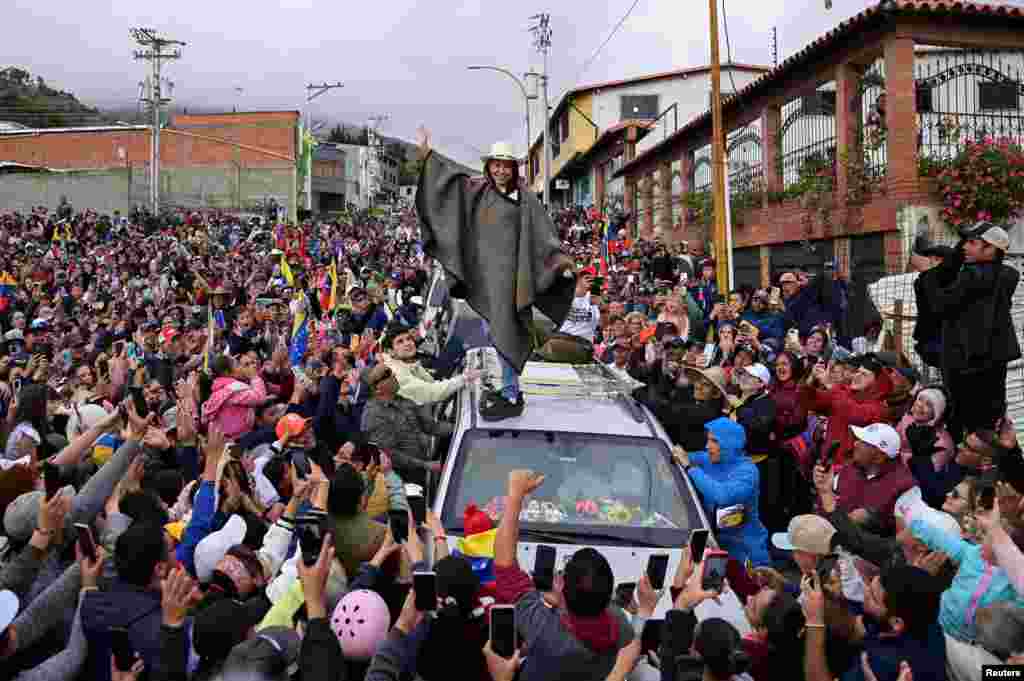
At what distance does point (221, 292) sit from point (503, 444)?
1028cm

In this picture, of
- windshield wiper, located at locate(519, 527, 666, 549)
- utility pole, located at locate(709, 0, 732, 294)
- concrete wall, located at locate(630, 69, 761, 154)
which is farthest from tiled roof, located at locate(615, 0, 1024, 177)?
concrete wall, located at locate(630, 69, 761, 154)

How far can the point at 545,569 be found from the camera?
3658 millimetres

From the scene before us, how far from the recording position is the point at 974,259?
631 cm

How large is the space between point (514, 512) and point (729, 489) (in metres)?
2.08

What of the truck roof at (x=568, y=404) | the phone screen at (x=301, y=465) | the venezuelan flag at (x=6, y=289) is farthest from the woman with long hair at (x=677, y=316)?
the venezuelan flag at (x=6, y=289)

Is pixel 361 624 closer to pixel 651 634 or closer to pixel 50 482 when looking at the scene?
pixel 651 634

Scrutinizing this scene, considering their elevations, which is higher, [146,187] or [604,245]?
[146,187]

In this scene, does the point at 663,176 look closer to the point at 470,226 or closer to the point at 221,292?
the point at 221,292

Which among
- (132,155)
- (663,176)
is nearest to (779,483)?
(663,176)

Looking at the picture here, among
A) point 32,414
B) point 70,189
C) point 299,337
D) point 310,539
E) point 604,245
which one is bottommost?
point 310,539

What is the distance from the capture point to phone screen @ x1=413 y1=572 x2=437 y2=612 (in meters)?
3.32

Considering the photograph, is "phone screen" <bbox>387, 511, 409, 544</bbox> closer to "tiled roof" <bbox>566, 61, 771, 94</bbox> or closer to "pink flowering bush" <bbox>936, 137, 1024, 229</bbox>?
"pink flowering bush" <bbox>936, 137, 1024, 229</bbox>

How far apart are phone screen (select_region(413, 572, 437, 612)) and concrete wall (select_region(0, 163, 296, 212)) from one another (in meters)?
56.3

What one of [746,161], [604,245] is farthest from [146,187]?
[746,161]
